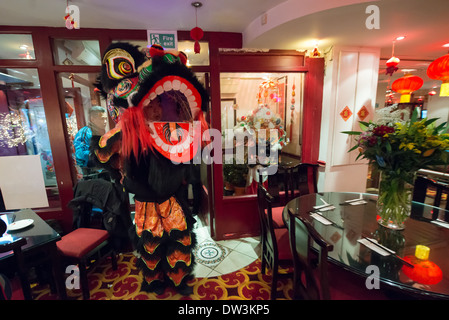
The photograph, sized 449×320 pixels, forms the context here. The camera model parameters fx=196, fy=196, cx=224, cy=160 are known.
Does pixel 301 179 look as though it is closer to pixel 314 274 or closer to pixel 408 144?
pixel 408 144

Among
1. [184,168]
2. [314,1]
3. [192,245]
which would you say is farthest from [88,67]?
[314,1]

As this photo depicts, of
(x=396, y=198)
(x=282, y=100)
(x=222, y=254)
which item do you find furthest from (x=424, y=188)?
(x=222, y=254)

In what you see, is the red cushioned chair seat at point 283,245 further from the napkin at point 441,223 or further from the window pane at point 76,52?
the window pane at point 76,52

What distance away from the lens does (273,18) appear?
180 cm

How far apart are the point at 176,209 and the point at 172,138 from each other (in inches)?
22.9

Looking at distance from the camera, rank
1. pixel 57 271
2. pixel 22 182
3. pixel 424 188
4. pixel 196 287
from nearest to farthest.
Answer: pixel 57 271 → pixel 196 287 → pixel 424 188 → pixel 22 182

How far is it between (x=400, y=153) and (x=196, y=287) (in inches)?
75.1

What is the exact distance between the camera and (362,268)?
1006 mm

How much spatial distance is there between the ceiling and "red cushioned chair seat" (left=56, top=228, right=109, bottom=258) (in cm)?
198

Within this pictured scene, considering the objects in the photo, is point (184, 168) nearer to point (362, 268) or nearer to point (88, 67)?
point (362, 268)

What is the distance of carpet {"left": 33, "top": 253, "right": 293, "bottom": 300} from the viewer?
5.57ft

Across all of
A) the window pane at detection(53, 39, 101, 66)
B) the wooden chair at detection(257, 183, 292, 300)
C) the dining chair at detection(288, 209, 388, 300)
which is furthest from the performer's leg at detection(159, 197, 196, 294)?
the window pane at detection(53, 39, 101, 66)

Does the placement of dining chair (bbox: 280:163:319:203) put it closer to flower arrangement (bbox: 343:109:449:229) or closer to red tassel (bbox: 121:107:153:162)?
flower arrangement (bbox: 343:109:449:229)
